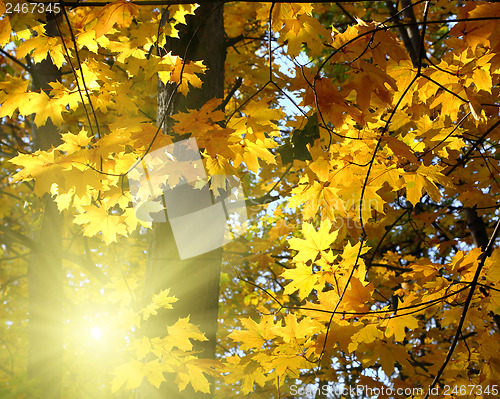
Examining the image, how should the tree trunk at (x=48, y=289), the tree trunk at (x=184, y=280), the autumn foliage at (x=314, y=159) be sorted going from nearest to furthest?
1. the autumn foliage at (x=314, y=159)
2. the tree trunk at (x=184, y=280)
3. the tree trunk at (x=48, y=289)

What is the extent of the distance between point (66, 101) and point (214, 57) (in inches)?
46.3

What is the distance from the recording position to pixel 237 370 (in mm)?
2072

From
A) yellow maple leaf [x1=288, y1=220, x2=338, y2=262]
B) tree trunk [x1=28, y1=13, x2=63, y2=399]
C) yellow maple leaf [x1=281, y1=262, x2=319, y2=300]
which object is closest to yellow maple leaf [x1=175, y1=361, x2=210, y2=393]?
yellow maple leaf [x1=281, y1=262, x2=319, y2=300]

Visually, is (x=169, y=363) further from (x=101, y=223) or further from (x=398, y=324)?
(x=398, y=324)

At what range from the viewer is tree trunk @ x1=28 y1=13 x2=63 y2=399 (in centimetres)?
388

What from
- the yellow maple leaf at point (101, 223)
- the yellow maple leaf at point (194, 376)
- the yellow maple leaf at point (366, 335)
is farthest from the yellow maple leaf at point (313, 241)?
the yellow maple leaf at point (101, 223)

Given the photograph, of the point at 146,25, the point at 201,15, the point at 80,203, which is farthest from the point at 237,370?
the point at 201,15

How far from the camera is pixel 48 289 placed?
409 centimetres

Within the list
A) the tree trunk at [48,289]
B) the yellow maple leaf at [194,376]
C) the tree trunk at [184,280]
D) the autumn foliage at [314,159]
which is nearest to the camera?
the autumn foliage at [314,159]

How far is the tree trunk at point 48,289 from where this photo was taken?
12.7 ft

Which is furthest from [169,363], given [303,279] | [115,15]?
[115,15]

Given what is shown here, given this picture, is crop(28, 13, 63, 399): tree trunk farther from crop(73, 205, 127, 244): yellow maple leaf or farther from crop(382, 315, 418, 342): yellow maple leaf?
crop(382, 315, 418, 342): yellow maple leaf

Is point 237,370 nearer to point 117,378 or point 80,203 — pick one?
point 117,378

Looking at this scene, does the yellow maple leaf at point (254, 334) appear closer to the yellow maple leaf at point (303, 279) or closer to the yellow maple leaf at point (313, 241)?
the yellow maple leaf at point (303, 279)
